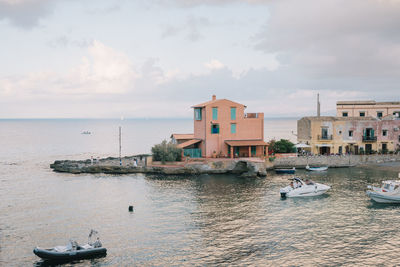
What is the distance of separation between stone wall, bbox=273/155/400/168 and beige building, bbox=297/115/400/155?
2.92 meters

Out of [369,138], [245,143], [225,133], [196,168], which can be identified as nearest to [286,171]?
[245,143]

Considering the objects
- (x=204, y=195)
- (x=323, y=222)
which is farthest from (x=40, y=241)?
(x=323, y=222)

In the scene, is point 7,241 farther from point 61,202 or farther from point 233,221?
point 233,221

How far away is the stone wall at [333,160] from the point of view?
59.2m

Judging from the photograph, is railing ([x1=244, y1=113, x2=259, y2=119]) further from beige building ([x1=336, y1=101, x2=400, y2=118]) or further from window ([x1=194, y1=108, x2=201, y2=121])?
beige building ([x1=336, y1=101, x2=400, y2=118])

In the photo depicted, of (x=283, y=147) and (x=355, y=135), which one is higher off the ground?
(x=355, y=135)

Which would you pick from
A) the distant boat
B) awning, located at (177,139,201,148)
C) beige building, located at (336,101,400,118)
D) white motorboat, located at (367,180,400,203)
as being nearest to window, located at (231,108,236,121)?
awning, located at (177,139,201,148)

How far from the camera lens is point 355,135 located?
6456 centimetres

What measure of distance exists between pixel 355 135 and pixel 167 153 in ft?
106

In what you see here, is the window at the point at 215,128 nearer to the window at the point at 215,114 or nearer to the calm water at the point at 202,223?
the window at the point at 215,114

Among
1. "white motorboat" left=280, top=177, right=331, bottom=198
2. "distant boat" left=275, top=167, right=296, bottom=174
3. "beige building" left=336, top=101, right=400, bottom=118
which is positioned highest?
"beige building" left=336, top=101, right=400, bottom=118

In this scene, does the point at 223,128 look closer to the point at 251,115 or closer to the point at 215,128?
the point at 215,128

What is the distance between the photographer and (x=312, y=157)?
60188mm

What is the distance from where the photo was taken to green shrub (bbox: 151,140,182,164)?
56.7m
